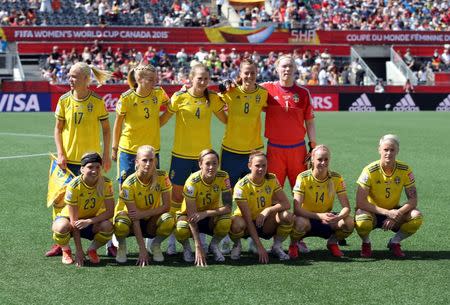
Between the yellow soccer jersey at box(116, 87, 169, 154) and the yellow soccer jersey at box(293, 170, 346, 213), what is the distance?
160 centimetres

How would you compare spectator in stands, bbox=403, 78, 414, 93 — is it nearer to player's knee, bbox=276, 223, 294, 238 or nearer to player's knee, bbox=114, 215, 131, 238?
player's knee, bbox=276, 223, 294, 238

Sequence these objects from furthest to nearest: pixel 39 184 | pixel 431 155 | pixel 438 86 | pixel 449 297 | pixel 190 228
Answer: pixel 438 86 < pixel 431 155 < pixel 39 184 < pixel 190 228 < pixel 449 297

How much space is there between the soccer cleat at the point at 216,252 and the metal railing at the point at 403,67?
1229 inches

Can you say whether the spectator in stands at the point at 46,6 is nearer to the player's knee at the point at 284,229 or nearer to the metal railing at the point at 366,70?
the metal railing at the point at 366,70

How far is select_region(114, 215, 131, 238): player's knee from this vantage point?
7840 mm

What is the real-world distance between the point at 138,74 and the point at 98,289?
2.47m

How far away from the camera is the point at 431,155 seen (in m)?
17.9

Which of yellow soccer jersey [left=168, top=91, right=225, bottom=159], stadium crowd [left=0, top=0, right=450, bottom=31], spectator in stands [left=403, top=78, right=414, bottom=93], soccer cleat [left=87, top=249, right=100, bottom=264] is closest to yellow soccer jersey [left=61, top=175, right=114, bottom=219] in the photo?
soccer cleat [left=87, top=249, right=100, bottom=264]

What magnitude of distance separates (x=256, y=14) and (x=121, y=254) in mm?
34404

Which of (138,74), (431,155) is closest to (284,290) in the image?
(138,74)

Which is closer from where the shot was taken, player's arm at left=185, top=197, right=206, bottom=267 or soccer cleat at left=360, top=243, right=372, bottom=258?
player's arm at left=185, top=197, right=206, bottom=267

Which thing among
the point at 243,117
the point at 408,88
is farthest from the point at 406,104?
the point at 243,117

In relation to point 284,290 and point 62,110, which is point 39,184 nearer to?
point 62,110

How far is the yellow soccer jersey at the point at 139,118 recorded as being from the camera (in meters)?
8.54
